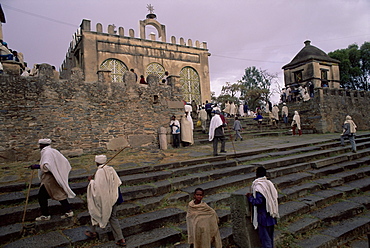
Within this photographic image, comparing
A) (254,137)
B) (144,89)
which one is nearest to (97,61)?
(144,89)

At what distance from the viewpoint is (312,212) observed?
523 cm

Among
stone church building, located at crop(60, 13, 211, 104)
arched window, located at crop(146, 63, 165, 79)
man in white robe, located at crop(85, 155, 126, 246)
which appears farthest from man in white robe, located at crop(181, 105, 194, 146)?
arched window, located at crop(146, 63, 165, 79)

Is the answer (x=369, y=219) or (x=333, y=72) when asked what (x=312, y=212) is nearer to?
(x=369, y=219)

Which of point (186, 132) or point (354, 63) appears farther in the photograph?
point (354, 63)

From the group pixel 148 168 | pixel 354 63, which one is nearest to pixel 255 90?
pixel 354 63

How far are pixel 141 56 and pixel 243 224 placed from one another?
17.2 meters

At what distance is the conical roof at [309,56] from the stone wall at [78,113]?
14.2 metres

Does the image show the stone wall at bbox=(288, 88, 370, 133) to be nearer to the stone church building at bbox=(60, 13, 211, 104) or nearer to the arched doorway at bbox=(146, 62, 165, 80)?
the stone church building at bbox=(60, 13, 211, 104)

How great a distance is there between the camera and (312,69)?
66.4 feet

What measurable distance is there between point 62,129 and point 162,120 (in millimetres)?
4307

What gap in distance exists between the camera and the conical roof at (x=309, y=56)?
20641mm

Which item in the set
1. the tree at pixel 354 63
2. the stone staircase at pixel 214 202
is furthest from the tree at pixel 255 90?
the stone staircase at pixel 214 202

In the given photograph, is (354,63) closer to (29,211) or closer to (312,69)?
(312,69)

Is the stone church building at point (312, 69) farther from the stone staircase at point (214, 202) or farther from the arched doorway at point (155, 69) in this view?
the stone staircase at point (214, 202)
